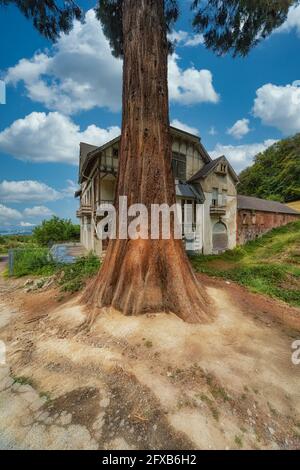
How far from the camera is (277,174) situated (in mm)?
34219

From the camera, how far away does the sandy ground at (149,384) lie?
1730 mm

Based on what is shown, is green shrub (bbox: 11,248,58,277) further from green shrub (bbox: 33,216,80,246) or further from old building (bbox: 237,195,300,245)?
old building (bbox: 237,195,300,245)

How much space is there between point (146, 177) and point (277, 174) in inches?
1506

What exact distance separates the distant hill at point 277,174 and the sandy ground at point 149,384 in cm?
3422

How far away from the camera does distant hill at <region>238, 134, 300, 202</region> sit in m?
31.2

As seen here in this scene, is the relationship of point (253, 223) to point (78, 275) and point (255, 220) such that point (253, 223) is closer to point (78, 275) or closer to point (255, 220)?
point (255, 220)

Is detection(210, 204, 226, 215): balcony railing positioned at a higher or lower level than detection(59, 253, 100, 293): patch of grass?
higher

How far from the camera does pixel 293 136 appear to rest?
35531 mm

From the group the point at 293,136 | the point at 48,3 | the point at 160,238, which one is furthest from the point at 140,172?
the point at 293,136

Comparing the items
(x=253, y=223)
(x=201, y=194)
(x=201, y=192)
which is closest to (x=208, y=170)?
(x=201, y=192)

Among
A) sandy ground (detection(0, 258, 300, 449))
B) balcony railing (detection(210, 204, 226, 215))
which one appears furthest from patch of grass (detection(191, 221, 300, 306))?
balcony railing (detection(210, 204, 226, 215))

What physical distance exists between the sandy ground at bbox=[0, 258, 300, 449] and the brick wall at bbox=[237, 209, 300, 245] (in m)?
13.9
